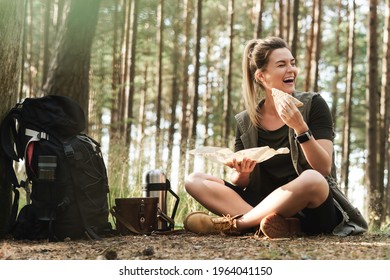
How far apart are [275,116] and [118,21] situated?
12.3 m

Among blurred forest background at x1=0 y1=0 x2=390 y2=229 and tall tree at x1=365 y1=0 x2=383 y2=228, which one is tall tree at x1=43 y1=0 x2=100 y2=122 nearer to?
blurred forest background at x1=0 y1=0 x2=390 y2=229

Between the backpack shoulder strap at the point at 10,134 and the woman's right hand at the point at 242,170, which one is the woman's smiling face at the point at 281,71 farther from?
the backpack shoulder strap at the point at 10,134

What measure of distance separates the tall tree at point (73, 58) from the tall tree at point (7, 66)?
2086mm

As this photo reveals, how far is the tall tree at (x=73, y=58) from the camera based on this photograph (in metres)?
5.80

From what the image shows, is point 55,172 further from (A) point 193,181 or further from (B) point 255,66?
(B) point 255,66

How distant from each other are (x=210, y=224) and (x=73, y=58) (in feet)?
9.57

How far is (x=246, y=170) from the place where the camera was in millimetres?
3615

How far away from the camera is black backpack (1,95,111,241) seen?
10.8 ft

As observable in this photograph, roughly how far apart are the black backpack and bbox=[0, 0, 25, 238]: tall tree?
7 cm

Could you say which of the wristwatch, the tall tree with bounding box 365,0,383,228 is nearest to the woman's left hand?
the wristwatch

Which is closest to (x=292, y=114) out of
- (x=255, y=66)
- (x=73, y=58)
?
(x=255, y=66)

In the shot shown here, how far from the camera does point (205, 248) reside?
2.96 m

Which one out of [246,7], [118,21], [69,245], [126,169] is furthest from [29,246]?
[246,7]

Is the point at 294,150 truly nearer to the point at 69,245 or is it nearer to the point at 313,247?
the point at 313,247
